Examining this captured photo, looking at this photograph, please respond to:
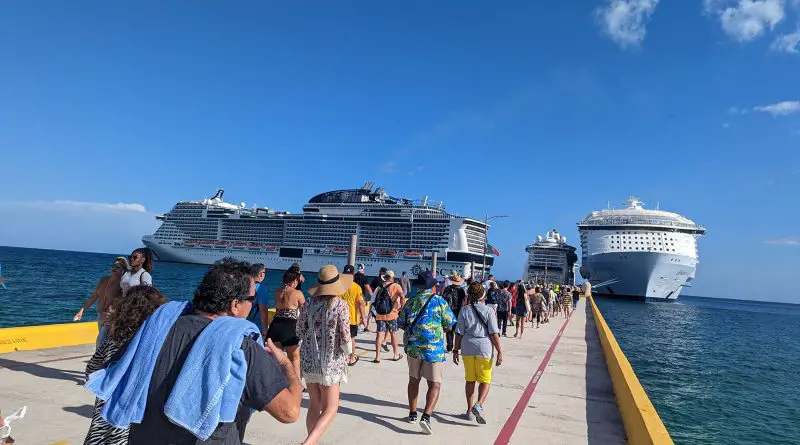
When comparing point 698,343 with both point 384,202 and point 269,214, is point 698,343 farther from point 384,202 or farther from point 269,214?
point 269,214

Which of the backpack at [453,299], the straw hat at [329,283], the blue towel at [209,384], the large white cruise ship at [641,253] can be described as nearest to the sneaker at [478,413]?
the straw hat at [329,283]

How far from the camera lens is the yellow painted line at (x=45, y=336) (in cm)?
646

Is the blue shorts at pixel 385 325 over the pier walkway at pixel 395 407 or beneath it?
over

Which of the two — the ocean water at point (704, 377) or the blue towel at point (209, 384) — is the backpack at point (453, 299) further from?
the blue towel at point (209, 384)

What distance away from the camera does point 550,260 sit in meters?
76.6

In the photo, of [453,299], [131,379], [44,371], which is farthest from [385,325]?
[131,379]

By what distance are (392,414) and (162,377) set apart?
353 centimetres

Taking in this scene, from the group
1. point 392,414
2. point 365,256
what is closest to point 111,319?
point 392,414

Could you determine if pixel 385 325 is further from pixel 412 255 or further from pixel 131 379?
pixel 412 255

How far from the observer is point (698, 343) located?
21.5m

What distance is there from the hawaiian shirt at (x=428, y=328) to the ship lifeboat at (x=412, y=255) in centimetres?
5500

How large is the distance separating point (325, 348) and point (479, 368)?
1.86m

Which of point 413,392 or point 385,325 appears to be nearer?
point 413,392

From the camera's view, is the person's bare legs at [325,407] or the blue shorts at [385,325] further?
the blue shorts at [385,325]
